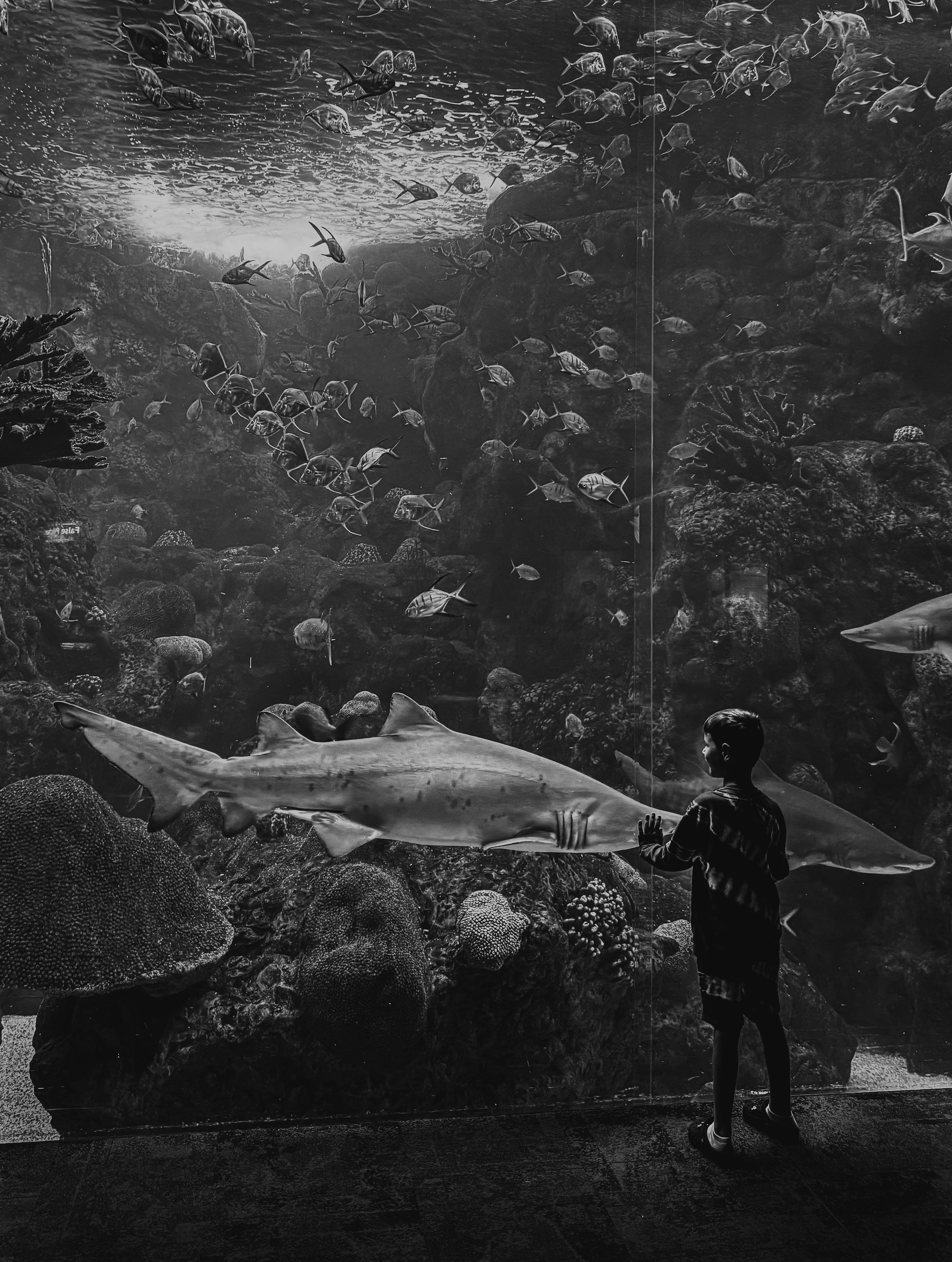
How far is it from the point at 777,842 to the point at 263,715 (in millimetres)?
1953

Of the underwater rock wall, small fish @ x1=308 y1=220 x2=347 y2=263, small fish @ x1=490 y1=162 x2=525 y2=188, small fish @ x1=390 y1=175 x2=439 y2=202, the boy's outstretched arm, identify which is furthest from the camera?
small fish @ x1=490 y1=162 x2=525 y2=188

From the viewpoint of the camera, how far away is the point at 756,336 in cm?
361

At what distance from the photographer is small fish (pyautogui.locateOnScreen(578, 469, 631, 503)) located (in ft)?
12.5

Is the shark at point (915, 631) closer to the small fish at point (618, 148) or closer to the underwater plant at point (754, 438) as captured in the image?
the underwater plant at point (754, 438)

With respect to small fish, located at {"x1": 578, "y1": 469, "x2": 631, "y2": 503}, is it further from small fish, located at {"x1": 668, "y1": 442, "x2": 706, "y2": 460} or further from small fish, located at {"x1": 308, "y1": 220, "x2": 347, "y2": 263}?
small fish, located at {"x1": 308, "y1": 220, "x2": 347, "y2": 263}

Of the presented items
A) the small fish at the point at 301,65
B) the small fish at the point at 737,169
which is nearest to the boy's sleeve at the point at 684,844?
the small fish at the point at 737,169

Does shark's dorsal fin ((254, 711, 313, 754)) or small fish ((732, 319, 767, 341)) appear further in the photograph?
small fish ((732, 319, 767, 341))

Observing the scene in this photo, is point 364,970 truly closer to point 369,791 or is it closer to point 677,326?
point 369,791

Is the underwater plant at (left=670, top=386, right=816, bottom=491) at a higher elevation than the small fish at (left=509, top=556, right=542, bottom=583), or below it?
higher

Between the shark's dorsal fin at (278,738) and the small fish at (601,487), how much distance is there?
6.65 feet

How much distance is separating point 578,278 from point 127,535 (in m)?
2.86

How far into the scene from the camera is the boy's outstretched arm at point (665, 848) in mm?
2441

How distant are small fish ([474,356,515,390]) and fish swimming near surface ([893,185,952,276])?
208 centimetres

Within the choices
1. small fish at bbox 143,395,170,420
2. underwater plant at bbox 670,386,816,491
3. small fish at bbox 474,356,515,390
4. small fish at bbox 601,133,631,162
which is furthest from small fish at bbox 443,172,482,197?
small fish at bbox 143,395,170,420
